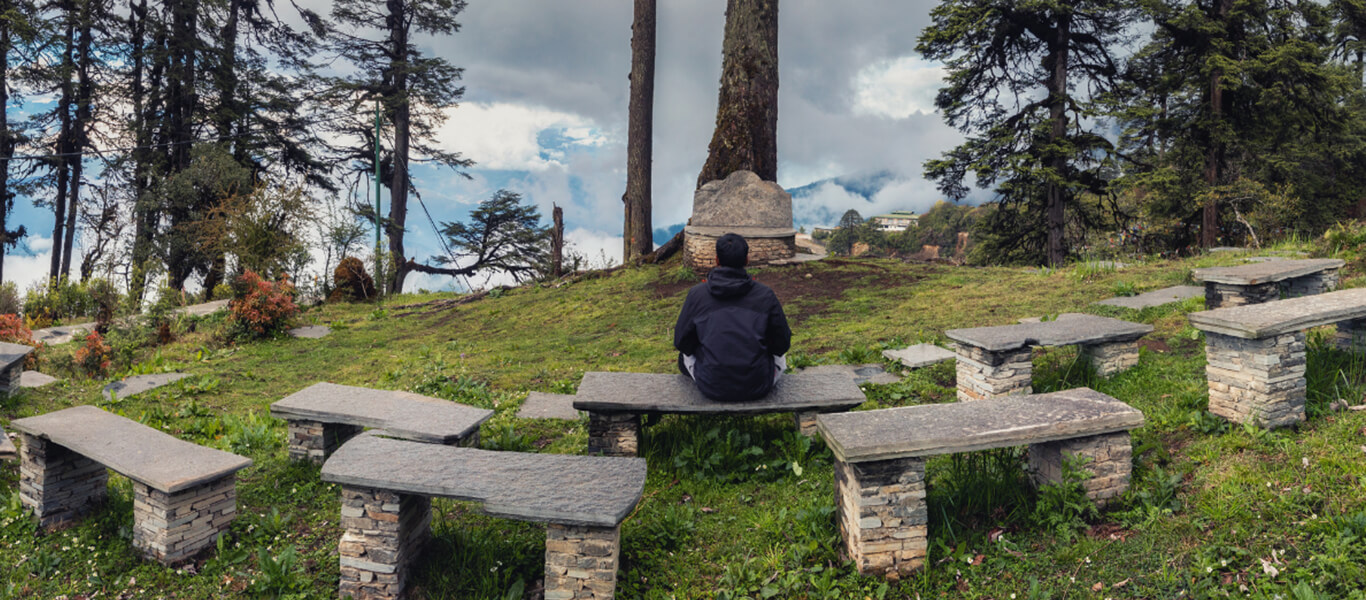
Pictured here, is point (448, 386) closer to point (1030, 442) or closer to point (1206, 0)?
point (1030, 442)

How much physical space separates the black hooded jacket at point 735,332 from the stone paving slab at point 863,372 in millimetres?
1707

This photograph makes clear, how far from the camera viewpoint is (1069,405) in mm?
3490

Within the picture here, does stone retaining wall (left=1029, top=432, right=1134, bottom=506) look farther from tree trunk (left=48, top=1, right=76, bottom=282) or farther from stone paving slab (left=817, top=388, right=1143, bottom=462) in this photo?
tree trunk (left=48, top=1, right=76, bottom=282)

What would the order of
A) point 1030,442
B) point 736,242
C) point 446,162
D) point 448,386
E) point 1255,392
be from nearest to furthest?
point 1030,442
point 1255,392
point 736,242
point 448,386
point 446,162

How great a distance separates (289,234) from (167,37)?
313 inches

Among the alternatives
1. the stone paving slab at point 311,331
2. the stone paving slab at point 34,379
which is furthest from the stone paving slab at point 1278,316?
the stone paving slab at point 311,331

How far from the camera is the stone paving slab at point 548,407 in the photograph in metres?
5.56

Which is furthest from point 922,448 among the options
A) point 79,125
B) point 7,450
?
point 79,125

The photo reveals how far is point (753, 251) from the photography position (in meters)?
12.5

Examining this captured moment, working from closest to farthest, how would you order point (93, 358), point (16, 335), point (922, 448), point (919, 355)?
point (922, 448) → point (919, 355) → point (93, 358) → point (16, 335)

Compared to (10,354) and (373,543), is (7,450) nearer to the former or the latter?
(373,543)

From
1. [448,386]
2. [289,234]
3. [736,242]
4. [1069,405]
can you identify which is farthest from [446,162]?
[1069,405]

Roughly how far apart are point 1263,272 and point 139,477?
A: 7.92 metres

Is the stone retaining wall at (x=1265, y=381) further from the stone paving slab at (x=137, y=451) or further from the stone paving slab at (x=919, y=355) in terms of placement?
the stone paving slab at (x=137, y=451)
